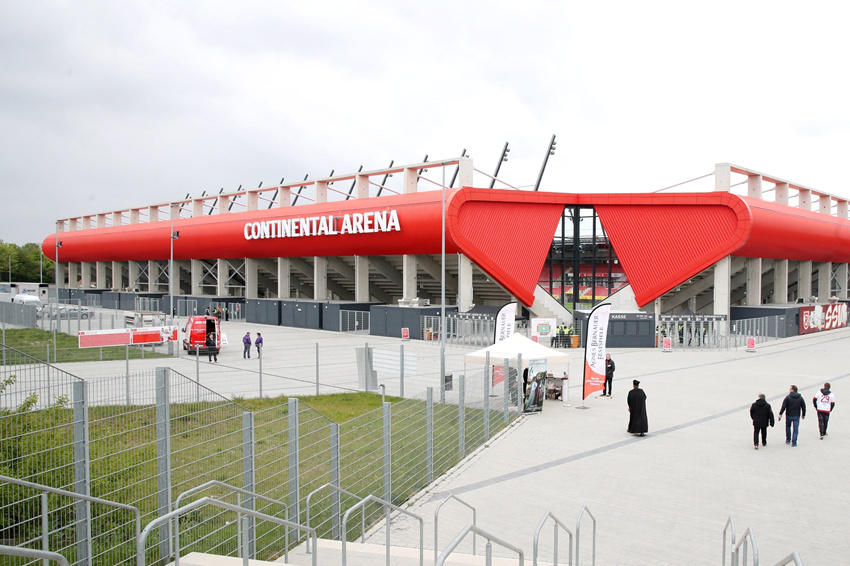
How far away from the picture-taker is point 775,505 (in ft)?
33.7

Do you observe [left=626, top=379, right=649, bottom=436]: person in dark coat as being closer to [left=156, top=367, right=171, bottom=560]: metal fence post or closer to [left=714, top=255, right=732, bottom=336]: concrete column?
[left=156, top=367, right=171, bottom=560]: metal fence post

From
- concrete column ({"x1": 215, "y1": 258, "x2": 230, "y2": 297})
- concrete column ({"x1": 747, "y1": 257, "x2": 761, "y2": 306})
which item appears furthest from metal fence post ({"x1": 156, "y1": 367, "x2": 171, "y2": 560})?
concrete column ({"x1": 215, "y1": 258, "x2": 230, "y2": 297})

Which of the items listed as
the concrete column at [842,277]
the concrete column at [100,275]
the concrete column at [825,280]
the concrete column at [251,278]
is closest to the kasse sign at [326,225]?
the concrete column at [251,278]

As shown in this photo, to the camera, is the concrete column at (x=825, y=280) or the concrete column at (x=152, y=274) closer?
the concrete column at (x=825, y=280)

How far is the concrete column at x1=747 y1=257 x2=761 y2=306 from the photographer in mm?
44625

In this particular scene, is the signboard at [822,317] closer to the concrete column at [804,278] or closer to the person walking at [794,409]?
the concrete column at [804,278]

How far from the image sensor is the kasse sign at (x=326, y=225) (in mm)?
39125

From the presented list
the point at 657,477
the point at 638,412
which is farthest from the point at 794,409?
the point at 657,477

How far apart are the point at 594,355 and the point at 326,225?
27529mm

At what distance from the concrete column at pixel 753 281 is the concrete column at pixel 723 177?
8.20m

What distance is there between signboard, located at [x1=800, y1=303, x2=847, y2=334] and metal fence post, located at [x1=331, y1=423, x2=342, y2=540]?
41983 millimetres

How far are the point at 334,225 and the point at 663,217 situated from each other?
20615mm

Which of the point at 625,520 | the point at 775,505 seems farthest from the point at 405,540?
the point at 775,505

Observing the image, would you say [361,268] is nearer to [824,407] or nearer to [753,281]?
[753,281]
